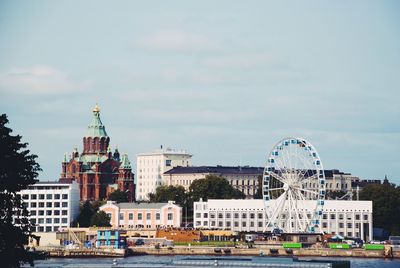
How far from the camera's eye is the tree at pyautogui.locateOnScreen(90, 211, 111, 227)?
18225cm

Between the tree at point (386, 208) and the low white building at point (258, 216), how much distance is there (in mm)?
12055

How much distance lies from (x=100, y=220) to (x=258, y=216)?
23807 millimetres

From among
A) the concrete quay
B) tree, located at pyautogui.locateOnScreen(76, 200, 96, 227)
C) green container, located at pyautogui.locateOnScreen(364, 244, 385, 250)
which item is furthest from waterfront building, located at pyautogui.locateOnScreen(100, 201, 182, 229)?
green container, located at pyautogui.locateOnScreen(364, 244, 385, 250)

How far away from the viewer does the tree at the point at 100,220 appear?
7175 inches

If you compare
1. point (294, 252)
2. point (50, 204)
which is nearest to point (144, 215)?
point (50, 204)

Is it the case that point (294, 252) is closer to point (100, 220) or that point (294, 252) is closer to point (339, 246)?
point (339, 246)

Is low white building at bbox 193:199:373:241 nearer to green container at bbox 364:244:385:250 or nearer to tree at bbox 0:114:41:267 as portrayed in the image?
green container at bbox 364:244:385:250

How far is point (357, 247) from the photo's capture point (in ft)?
491

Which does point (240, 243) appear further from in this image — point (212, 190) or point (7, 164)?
point (7, 164)

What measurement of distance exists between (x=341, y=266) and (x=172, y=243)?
213 ft

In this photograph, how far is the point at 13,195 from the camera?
5741 cm

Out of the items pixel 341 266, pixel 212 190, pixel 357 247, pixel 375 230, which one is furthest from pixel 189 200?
pixel 341 266

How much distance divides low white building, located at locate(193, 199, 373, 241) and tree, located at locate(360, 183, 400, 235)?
12.1 m

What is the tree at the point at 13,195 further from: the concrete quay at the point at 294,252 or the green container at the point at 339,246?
the green container at the point at 339,246
